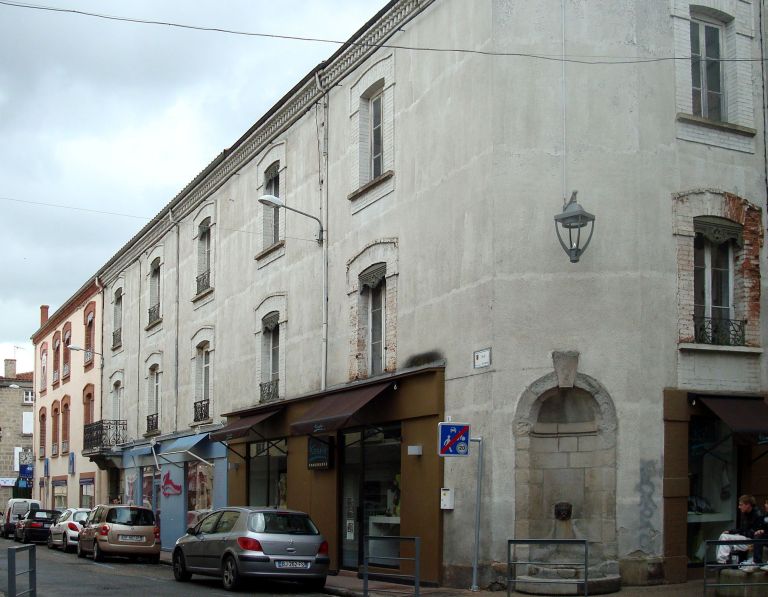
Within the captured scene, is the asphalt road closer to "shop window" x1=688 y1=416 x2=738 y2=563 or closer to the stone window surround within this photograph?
the stone window surround

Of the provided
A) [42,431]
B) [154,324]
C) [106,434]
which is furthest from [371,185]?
[42,431]

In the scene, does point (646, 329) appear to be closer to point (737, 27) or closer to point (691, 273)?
point (691, 273)

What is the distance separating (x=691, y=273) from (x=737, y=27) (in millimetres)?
4440

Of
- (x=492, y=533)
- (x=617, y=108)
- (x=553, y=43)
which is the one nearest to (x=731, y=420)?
(x=492, y=533)

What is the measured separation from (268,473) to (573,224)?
1208 centimetres

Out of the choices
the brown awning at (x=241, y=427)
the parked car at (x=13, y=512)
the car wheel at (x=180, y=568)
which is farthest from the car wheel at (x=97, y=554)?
the parked car at (x=13, y=512)

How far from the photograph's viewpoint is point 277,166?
89.2 feet

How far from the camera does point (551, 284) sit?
1750cm

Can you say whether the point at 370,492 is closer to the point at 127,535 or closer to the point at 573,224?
the point at 573,224

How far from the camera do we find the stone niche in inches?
670

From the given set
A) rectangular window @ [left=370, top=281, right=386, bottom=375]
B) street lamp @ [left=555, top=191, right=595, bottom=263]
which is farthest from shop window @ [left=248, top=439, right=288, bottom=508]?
street lamp @ [left=555, top=191, right=595, bottom=263]

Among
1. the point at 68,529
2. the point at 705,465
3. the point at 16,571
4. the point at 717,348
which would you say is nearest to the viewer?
the point at 16,571

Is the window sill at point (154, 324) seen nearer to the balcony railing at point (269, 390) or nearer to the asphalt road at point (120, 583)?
the balcony railing at point (269, 390)

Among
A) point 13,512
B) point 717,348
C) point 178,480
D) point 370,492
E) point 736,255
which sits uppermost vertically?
point 736,255
